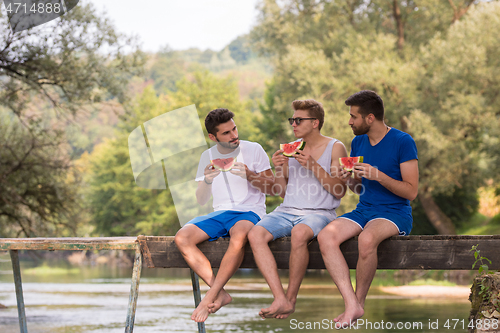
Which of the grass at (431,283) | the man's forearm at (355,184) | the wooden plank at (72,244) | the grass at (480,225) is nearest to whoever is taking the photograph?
the wooden plank at (72,244)

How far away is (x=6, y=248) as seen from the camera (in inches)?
168

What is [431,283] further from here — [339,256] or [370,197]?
[339,256]

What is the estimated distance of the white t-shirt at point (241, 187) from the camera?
4.44m

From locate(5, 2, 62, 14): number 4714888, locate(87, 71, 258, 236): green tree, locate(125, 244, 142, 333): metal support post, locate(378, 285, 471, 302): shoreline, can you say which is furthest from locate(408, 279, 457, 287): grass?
locate(87, 71, 258, 236): green tree

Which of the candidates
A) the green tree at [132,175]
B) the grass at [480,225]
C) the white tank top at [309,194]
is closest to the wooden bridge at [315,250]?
the white tank top at [309,194]

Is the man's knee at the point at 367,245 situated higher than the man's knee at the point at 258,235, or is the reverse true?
the man's knee at the point at 258,235

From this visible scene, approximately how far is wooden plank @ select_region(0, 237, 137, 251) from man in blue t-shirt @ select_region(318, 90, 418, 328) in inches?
58.7

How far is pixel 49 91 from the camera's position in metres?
13.7

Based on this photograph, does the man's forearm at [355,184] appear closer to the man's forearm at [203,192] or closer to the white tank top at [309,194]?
the white tank top at [309,194]

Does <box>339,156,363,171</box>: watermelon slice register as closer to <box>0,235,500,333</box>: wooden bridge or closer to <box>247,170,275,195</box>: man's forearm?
<box>0,235,500,333</box>: wooden bridge

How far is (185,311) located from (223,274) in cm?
794

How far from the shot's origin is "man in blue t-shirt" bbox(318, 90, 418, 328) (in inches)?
144

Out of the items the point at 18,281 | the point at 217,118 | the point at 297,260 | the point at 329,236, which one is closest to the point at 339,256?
the point at 329,236

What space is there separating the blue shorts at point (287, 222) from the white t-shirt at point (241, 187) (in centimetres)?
34
